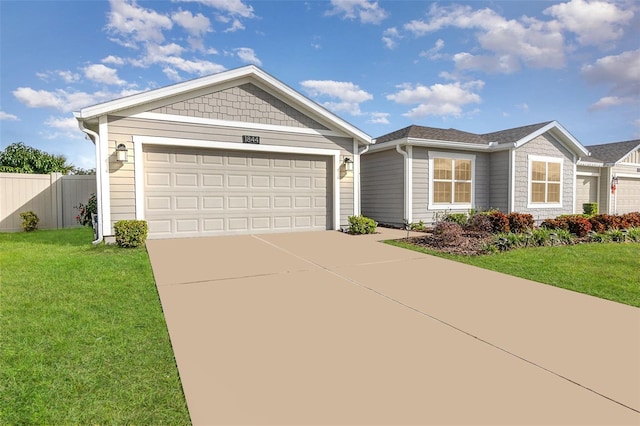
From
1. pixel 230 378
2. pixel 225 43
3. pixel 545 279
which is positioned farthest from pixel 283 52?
pixel 230 378

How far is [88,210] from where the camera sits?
10430mm

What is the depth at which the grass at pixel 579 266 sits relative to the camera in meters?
4.69

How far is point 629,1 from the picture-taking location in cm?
968

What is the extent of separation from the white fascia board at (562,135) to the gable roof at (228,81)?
6543mm

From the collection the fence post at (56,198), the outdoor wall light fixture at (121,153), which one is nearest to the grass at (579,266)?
the outdoor wall light fixture at (121,153)

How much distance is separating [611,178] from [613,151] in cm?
223

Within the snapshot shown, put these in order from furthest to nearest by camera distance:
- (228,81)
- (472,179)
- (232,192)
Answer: (472,179)
(232,192)
(228,81)

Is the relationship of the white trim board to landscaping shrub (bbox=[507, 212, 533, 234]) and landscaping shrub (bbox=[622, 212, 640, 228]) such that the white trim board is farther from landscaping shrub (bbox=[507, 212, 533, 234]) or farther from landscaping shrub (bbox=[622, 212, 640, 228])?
landscaping shrub (bbox=[622, 212, 640, 228])

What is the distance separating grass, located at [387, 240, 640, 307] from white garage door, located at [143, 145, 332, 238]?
10.7 feet

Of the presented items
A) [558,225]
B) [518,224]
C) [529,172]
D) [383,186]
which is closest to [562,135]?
[529,172]

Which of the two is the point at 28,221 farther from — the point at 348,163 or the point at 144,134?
the point at 348,163

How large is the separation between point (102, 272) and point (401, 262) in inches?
201

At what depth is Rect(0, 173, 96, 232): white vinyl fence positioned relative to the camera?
1124 centimetres

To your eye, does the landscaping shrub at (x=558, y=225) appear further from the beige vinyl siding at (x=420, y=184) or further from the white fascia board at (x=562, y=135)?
the white fascia board at (x=562, y=135)
